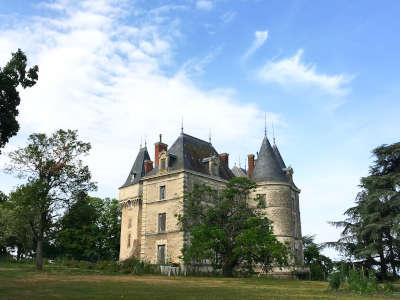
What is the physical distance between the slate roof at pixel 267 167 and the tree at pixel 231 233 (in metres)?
6.39

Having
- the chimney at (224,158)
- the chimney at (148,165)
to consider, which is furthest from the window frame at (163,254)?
the chimney at (224,158)

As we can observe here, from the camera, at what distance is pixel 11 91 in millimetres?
17297

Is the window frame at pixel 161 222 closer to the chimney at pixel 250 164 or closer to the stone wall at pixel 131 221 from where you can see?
the stone wall at pixel 131 221

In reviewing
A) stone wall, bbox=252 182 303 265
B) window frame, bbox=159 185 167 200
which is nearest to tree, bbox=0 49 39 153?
window frame, bbox=159 185 167 200

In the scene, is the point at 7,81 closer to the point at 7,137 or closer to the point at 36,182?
the point at 7,137

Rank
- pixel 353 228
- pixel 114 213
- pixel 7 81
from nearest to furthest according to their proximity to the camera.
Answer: pixel 7 81, pixel 353 228, pixel 114 213

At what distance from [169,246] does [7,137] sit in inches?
866

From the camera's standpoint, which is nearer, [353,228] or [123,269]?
[353,228]

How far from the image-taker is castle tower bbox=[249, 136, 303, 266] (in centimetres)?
3906

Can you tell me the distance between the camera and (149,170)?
4350 centimetres

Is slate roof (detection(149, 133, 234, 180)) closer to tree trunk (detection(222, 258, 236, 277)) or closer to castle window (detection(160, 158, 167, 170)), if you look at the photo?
castle window (detection(160, 158, 167, 170))

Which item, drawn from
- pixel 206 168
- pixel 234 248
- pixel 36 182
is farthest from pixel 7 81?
pixel 206 168

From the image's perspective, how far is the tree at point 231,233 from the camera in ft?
98.9

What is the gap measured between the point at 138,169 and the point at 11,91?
2888 centimetres
